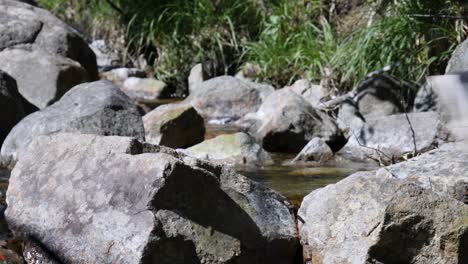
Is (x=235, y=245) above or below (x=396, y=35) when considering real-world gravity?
above

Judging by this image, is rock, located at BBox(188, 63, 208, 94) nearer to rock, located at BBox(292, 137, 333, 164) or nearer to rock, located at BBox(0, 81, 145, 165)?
rock, located at BBox(292, 137, 333, 164)

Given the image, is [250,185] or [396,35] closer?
[250,185]

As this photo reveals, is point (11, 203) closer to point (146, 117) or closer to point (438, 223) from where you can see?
point (438, 223)

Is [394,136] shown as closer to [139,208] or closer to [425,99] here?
[425,99]

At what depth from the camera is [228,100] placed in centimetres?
923

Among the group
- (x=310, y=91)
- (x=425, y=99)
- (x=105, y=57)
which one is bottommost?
(x=105, y=57)

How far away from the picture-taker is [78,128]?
225 inches

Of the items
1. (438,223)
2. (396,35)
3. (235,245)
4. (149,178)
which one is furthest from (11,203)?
(396,35)

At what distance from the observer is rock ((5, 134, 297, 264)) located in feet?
10.8

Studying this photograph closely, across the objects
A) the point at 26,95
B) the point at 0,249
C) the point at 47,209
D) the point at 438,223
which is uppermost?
the point at 438,223

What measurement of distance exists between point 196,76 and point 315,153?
15.6 feet


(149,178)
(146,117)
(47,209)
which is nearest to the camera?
(149,178)

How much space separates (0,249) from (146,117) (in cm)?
357

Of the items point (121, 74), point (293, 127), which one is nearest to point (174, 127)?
point (293, 127)
